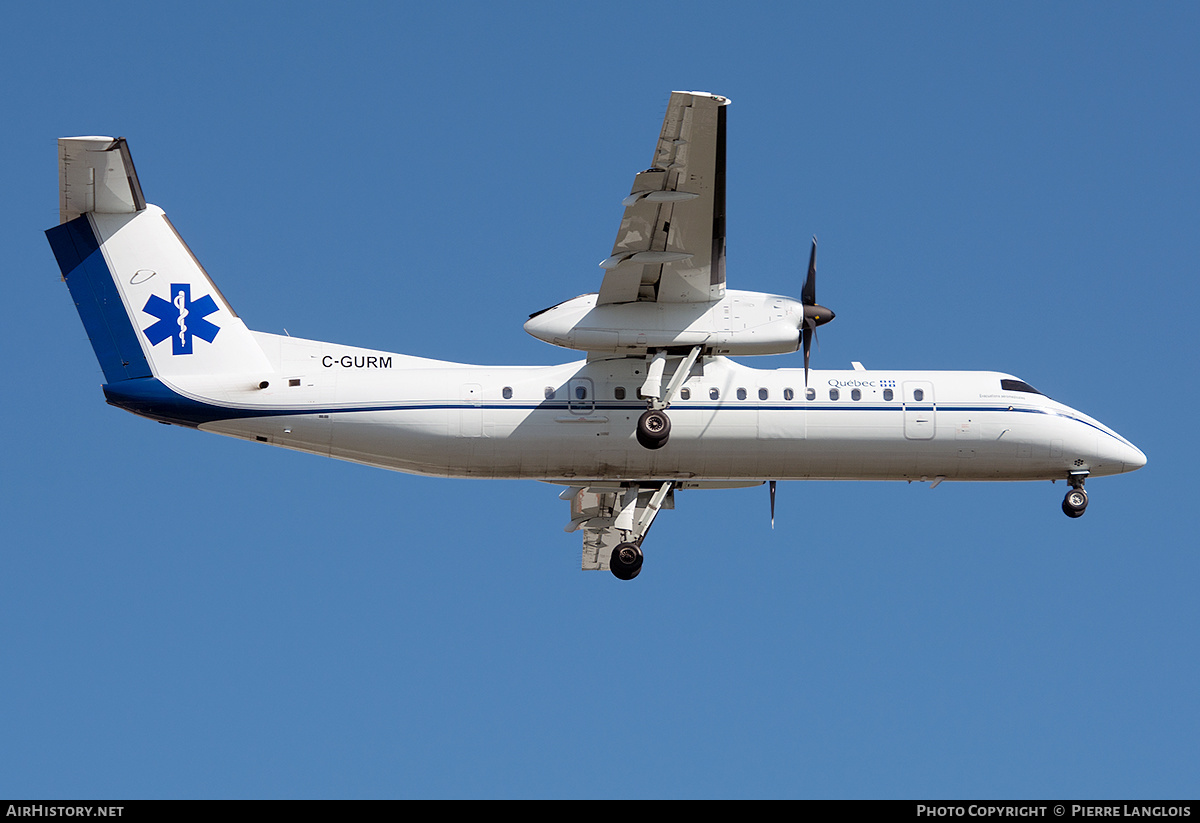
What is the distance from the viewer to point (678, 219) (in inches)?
880

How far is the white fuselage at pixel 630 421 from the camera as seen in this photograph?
77.7ft

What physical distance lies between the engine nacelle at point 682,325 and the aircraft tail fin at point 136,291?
5.38 metres

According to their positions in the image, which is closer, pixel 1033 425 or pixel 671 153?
pixel 671 153

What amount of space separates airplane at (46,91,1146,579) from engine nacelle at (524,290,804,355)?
0.03 metres

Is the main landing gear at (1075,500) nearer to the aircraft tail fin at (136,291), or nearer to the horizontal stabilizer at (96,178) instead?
the aircraft tail fin at (136,291)

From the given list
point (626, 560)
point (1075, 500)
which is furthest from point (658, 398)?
point (1075, 500)

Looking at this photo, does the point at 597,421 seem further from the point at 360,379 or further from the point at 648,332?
the point at 360,379

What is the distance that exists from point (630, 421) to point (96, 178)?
9.97 meters

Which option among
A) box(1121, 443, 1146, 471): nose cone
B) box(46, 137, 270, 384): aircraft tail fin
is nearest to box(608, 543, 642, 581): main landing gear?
box(46, 137, 270, 384): aircraft tail fin

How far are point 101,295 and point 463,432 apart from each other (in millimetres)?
6727

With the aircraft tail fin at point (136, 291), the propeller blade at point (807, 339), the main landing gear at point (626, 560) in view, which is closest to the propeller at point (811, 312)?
the propeller blade at point (807, 339)
